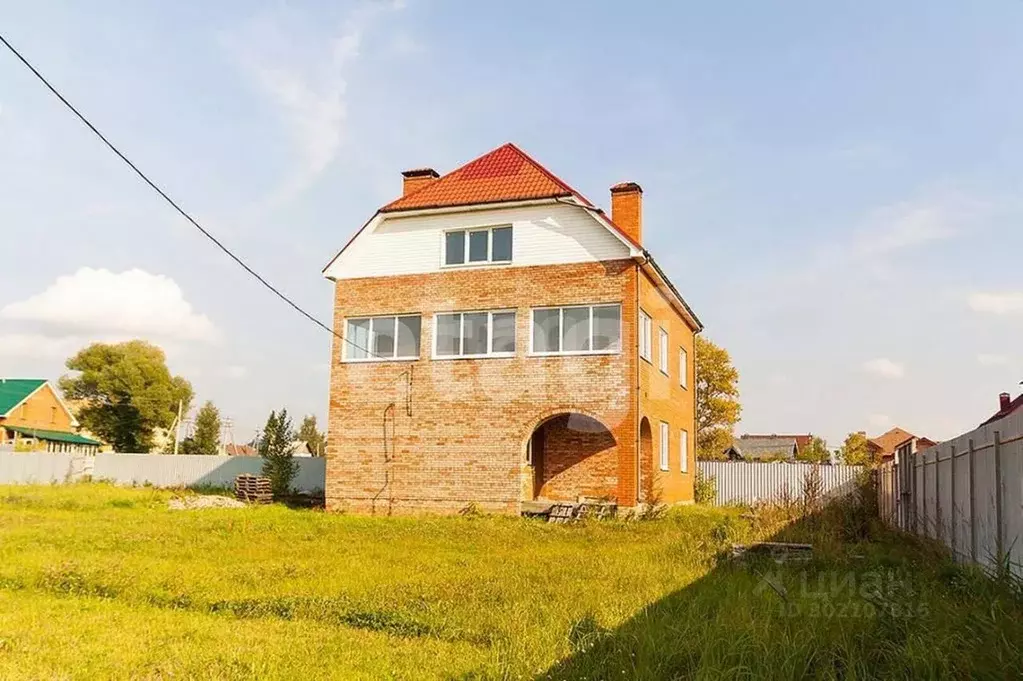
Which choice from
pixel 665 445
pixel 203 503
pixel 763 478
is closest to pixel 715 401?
pixel 763 478

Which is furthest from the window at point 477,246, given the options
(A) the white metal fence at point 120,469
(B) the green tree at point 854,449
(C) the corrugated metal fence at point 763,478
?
(B) the green tree at point 854,449

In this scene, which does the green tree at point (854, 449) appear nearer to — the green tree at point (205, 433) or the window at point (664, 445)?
the window at point (664, 445)

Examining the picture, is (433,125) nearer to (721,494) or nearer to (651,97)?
(651,97)

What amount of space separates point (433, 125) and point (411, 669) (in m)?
9.08

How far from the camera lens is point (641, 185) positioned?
69.8ft

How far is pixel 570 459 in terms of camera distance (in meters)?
20.3

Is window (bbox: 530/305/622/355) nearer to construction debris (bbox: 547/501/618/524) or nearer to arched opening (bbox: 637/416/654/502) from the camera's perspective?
arched opening (bbox: 637/416/654/502)

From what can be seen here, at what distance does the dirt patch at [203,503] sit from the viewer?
21.0 metres

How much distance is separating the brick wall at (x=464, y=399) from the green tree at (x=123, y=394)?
42211 millimetres

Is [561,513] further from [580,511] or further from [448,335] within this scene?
[448,335]

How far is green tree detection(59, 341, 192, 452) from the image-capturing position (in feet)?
189

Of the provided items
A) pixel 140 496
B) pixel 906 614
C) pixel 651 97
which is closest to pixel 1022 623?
pixel 906 614

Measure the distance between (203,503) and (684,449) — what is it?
46.3ft

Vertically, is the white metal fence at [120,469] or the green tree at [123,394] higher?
the green tree at [123,394]
